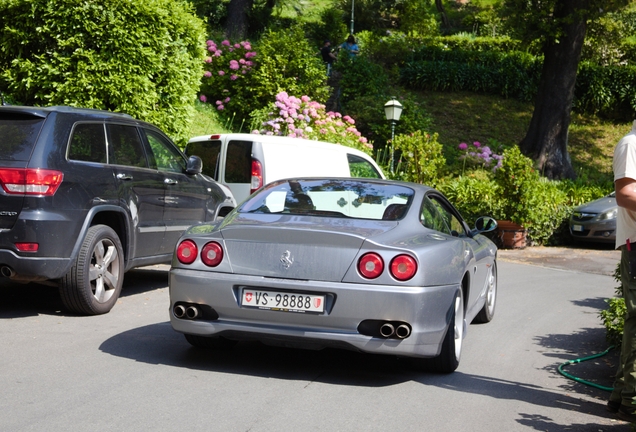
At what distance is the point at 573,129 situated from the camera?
32.7 m

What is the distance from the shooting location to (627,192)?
492 centimetres

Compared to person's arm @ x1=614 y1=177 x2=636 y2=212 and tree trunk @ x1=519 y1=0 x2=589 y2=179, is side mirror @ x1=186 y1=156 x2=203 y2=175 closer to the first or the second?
Result: person's arm @ x1=614 y1=177 x2=636 y2=212

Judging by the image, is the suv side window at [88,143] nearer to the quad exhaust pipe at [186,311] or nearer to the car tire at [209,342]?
the car tire at [209,342]

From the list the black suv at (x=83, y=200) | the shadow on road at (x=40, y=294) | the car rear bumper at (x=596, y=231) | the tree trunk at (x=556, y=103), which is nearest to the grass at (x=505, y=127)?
the tree trunk at (x=556, y=103)

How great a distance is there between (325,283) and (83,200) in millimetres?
3027

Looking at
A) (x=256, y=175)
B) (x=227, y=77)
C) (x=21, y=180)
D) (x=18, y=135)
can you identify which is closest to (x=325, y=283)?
(x=21, y=180)

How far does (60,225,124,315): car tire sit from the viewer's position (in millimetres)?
7547

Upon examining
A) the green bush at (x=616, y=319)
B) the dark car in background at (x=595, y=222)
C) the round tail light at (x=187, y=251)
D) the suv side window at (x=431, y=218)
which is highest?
the suv side window at (x=431, y=218)

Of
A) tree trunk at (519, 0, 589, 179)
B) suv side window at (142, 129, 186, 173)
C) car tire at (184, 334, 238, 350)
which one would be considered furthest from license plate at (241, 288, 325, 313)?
tree trunk at (519, 0, 589, 179)

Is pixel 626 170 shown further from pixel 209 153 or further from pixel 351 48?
pixel 351 48

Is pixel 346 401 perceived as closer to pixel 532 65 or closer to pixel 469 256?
pixel 469 256

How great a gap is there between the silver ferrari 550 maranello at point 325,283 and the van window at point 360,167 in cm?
818

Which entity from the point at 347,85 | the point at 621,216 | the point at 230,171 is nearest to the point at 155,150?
the point at 230,171

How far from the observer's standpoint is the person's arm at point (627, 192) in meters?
4.90
